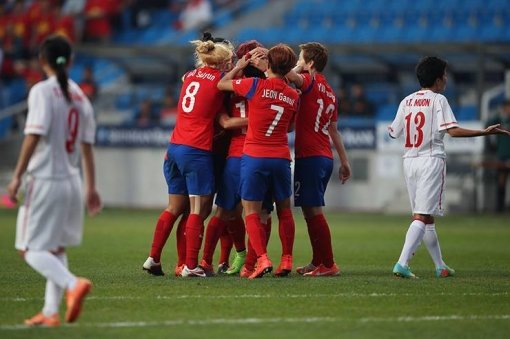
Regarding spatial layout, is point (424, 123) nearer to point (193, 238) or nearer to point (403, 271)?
point (403, 271)

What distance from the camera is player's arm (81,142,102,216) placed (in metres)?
8.41

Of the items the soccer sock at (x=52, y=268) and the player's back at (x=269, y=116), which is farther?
the player's back at (x=269, y=116)

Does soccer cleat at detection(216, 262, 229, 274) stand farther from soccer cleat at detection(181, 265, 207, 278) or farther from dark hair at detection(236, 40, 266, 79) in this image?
dark hair at detection(236, 40, 266, 79)

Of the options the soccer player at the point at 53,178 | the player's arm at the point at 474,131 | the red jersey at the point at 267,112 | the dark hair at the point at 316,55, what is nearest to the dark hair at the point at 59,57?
the soccer player at the point at 53,178

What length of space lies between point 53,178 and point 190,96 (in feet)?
11.4

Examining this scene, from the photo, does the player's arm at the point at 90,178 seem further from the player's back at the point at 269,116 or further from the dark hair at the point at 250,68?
the dark hair at the point at 250,68

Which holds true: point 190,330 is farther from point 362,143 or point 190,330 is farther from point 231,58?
point 362,143

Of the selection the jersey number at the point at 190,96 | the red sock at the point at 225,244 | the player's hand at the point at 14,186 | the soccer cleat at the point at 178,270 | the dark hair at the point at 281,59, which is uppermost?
the dark hair at the point at 281,59

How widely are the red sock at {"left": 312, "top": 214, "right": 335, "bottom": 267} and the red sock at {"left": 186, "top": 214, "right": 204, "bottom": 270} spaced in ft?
4.05

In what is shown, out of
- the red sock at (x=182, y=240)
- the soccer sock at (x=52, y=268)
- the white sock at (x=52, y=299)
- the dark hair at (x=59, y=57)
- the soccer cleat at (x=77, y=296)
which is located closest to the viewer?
the soccer cleat at (x=77, y=296)

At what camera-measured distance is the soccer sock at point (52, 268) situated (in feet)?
26.7

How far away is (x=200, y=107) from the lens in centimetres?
1153

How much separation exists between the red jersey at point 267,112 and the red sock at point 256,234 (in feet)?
2.06

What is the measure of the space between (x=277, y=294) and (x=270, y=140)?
1.81m
